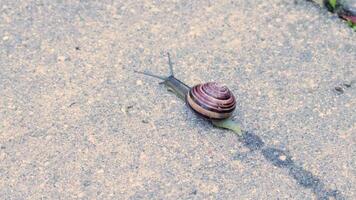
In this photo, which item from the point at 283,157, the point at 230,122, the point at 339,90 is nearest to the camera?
the point at 283,157

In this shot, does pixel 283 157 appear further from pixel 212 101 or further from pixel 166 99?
pixel 166 99

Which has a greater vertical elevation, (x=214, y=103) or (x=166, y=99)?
(x=214, y=103)

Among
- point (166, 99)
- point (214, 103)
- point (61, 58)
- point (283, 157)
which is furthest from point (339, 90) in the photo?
point (61, 58)

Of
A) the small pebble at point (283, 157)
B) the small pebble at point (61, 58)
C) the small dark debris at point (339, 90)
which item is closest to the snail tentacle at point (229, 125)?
the small pebble at point (283, 157)

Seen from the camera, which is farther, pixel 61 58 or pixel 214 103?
pixel 61 58

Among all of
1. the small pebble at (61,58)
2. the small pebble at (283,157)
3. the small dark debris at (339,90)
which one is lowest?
the small pebble at (61,58)

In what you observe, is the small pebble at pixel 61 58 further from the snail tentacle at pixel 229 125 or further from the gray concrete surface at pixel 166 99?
the snail tentacle at pixel 229 125

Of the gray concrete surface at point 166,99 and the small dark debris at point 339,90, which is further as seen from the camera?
the small dark debris at point 339,90

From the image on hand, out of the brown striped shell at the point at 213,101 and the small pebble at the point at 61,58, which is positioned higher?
the brown striped shell at the point at 213,101
